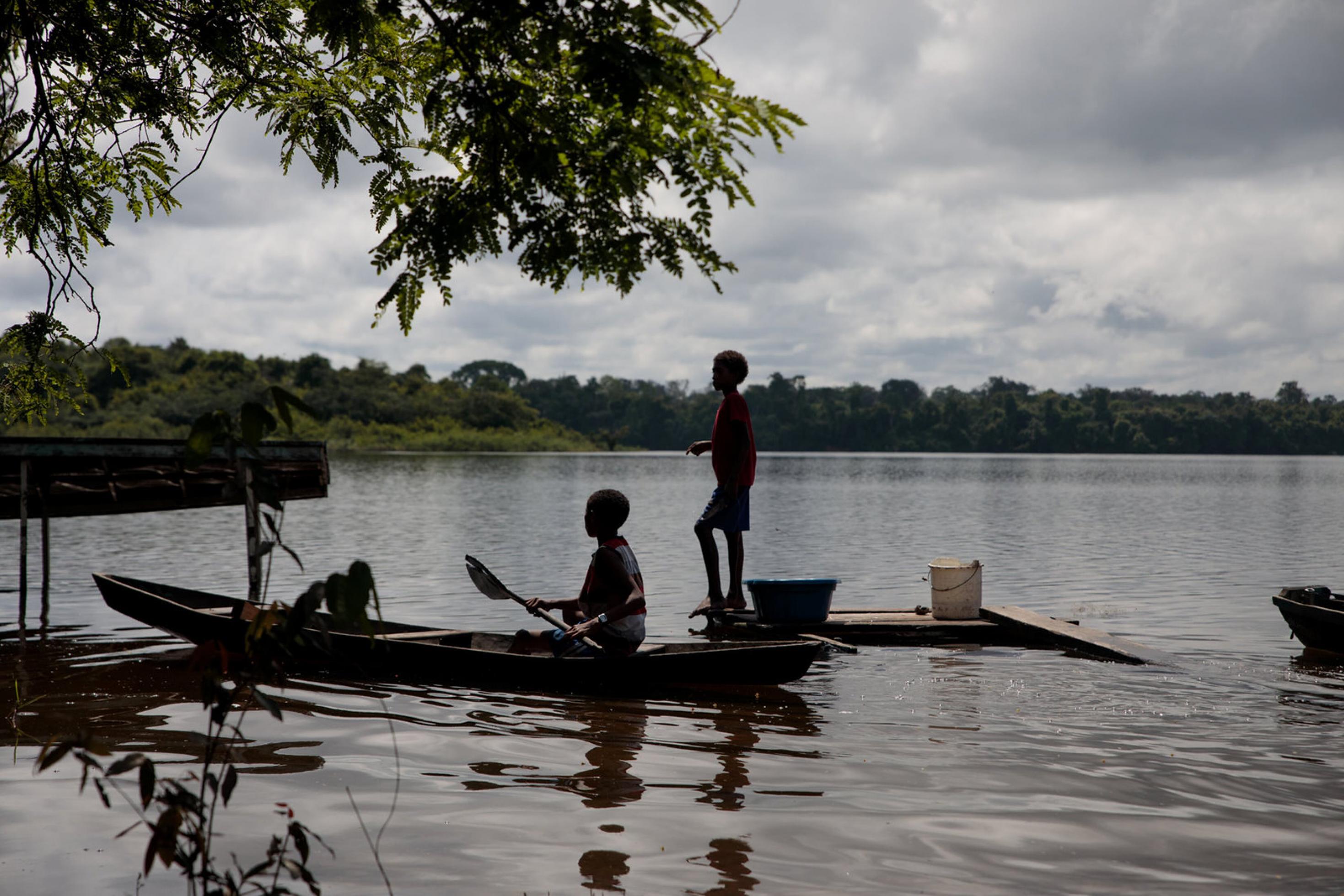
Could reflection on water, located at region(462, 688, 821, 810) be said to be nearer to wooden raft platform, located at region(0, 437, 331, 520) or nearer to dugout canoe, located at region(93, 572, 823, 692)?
dugout canoe, located at region(93, 572, 823, 692)

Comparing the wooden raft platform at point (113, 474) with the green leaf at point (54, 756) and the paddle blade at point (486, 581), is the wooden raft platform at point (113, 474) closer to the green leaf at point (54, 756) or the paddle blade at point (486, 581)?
the paddle blade at point (486, 581)

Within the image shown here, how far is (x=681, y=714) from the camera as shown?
25.4 ft

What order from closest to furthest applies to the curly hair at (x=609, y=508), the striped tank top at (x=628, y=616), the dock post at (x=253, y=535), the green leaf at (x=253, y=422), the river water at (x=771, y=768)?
the green leaf at (x=253, y=422) → the dock post at (x=253, y=535) → the river water at (x=771, y=768) → the curly hair at (x=609, y=508) → the striped tank top at (x=628, y=616)

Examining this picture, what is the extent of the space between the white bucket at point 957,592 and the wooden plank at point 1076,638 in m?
0.25

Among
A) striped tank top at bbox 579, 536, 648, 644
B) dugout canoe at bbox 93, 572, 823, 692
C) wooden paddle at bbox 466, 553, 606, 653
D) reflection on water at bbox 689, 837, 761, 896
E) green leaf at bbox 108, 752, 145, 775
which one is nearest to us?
green leaf at bbox 108, 752, 145, 775

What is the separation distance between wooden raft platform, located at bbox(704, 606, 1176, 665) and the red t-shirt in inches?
58.5

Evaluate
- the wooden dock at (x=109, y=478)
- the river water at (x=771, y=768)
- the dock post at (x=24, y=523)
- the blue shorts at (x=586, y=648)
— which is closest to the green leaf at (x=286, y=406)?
the river water at (x=771, y=768)

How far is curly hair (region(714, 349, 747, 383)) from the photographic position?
1027cm

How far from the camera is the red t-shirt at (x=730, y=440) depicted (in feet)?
33.4

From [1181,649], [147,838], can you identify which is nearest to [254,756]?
[147,838]

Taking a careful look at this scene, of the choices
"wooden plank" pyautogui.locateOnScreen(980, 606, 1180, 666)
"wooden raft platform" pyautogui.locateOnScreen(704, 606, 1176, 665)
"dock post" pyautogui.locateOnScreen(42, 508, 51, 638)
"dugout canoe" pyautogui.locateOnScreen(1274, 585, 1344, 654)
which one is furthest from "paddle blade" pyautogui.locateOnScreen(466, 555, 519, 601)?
"dugout canoe" pyautogui.locateOnScreen(1274, 585, 1344, 654)

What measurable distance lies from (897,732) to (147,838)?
15.3 ft

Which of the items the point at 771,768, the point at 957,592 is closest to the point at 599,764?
the point at 771,768

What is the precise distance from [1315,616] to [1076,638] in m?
2.53
